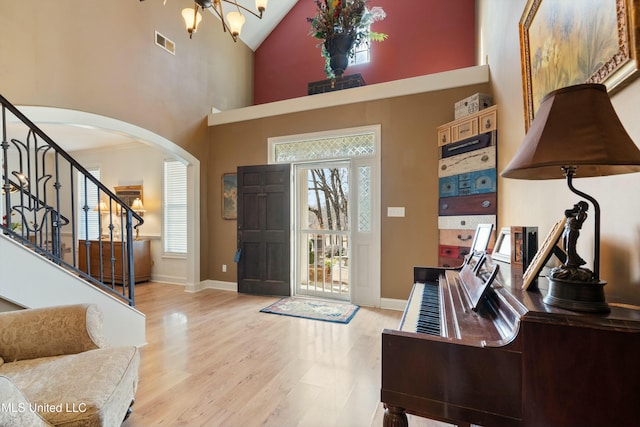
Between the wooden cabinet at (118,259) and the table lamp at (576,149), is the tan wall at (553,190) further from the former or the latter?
the wooden cabinet at (118,259)

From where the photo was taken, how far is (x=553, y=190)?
4.72 ft

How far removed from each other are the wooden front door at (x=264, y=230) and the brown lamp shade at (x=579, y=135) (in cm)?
364

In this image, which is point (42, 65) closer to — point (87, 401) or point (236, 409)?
point (87, 401)

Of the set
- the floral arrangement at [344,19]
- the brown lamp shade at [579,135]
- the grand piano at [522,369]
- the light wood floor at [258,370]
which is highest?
the floral arrangement at [344,19]

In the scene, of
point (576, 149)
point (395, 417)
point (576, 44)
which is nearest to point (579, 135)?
point (576, 149)

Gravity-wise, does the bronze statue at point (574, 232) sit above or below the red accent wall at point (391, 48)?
below

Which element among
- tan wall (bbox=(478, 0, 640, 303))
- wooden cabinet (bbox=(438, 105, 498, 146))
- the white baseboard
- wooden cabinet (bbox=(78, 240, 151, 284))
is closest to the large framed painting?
tan wall (bbox=(478, 0, 640, 303))

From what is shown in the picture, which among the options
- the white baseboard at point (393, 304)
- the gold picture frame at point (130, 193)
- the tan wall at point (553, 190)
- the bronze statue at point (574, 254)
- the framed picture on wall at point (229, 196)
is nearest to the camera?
the bronze statue at point (574, 254)

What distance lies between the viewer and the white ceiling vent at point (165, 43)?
4.08m

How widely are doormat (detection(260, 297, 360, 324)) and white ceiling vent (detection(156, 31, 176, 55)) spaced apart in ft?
12.8

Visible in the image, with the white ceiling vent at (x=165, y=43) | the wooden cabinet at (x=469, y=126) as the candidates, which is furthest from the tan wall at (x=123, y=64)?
the wooden cabinet at (x=469, y=126)

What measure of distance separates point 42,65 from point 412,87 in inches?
158

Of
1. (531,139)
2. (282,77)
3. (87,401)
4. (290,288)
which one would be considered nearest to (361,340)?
(290,288)

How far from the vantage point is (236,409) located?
1779 mm
